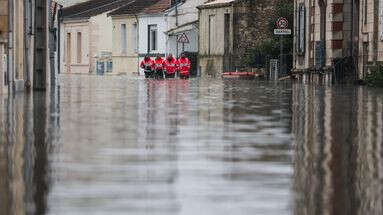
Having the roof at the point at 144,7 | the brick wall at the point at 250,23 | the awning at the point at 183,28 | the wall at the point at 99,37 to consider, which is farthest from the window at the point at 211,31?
the wall at the point at 99,37

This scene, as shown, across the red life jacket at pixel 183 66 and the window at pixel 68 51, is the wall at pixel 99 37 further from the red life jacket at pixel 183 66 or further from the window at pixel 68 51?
the red life jacket at pixel 183 66

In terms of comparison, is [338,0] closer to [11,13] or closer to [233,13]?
[11,13]

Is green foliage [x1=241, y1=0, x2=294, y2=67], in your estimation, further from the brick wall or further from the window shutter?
the window shutter

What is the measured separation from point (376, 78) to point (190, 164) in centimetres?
3013

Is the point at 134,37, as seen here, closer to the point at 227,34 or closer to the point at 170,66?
the point at 227,34

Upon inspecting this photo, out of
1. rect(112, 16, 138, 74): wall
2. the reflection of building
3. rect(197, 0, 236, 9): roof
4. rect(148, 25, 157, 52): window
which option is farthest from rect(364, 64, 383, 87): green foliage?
rect(112, 16, 138, 74): wall

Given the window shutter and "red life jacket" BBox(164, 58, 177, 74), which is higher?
the window shutter

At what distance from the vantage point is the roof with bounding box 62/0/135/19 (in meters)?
99.2

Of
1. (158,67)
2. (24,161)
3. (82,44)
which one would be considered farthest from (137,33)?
(24,161)

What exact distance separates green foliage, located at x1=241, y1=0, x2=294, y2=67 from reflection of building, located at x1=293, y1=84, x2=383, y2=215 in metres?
48.0

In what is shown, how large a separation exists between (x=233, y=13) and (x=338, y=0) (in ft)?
87.1

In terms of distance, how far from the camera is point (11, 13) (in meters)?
29.5

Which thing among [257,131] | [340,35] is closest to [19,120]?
[257,131]

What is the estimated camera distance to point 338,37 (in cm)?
4900
